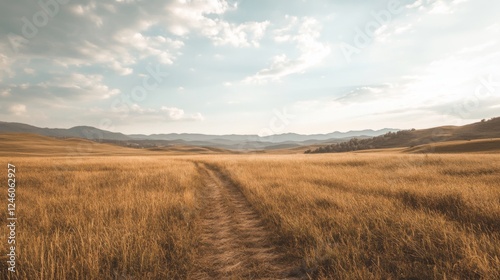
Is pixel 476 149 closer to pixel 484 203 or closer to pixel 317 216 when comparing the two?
pixel 484 203

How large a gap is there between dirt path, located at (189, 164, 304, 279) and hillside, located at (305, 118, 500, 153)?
90.4 metres

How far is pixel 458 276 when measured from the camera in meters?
3.35

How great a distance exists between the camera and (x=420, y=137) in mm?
95938

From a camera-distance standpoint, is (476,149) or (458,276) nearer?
(458,276)

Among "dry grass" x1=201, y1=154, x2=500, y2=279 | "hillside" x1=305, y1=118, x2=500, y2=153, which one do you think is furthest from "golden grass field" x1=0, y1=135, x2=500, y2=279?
"hillside" x1=305, y1=118, x2=500, y2=153

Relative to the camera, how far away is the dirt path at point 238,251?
4.19 meters

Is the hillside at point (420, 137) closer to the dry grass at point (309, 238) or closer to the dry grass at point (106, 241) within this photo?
the dry grass at point (309, 238)

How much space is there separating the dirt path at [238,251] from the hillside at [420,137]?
297ft

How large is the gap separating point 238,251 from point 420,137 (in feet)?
373

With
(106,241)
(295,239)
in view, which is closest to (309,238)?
(295,239)

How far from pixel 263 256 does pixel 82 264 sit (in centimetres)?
318

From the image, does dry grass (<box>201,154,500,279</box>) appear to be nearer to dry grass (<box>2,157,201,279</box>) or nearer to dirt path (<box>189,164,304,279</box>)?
dirt path (<box>189,164,304,279</box>)

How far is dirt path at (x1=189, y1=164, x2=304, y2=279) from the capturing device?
165 inches

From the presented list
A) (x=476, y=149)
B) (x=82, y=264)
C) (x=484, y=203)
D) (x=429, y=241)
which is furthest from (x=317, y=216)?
(x=476, y=149)
